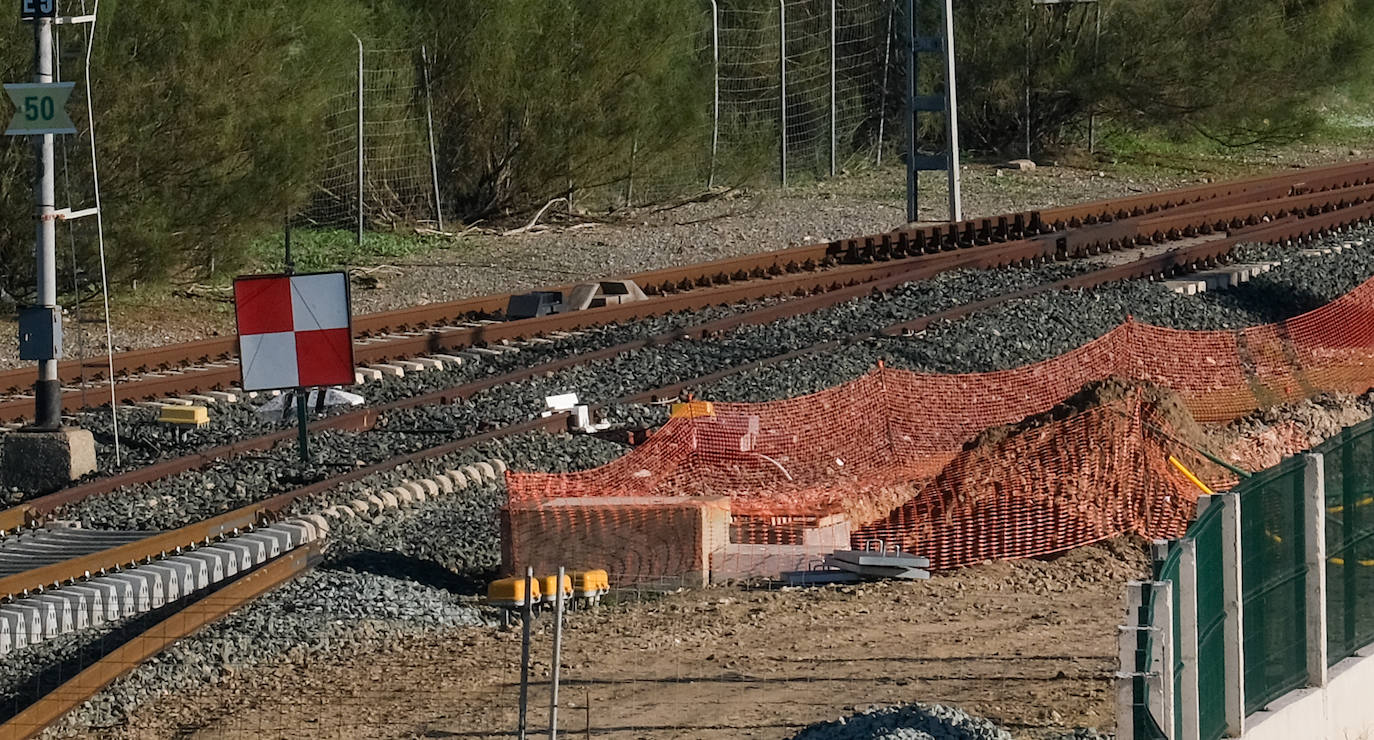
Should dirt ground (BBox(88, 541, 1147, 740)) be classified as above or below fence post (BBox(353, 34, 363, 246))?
below

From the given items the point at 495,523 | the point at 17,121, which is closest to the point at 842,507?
the point at 495,523

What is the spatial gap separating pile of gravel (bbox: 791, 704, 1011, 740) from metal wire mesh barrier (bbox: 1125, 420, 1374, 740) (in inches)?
30.9

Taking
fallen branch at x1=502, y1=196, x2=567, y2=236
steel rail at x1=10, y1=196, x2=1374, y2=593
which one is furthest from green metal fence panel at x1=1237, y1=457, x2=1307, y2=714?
fallen branch at x1=502, y1=196, x2=567, y2=236

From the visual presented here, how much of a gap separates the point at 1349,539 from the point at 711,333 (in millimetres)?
9543

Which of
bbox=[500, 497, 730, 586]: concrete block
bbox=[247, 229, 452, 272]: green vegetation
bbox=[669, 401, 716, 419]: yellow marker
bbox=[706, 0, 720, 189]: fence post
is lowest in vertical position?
bbox=[500, 497, 730, 586]: concrete block

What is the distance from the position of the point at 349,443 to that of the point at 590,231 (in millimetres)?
14564

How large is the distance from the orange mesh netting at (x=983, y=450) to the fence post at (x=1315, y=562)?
2.83 m

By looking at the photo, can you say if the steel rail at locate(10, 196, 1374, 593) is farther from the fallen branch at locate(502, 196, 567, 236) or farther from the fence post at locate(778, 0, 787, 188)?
the fence post at locate(778, 0, 787, 188)

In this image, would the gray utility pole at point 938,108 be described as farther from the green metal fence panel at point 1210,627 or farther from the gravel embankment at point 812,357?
the green metal fence panel at point 1210,627

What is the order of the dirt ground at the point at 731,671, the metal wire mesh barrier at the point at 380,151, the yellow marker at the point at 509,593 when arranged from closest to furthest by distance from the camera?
the dirt ground at the point at 731,671, the yellow marker at the point at 509,593, the metal wire mesh barrier at the point at 380,151

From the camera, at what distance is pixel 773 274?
21828 mm

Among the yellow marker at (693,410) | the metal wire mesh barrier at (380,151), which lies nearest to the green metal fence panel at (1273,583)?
the yellow marker at (693,410)

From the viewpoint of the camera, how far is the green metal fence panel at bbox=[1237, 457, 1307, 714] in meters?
7.78

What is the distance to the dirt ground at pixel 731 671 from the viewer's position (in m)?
8.34
